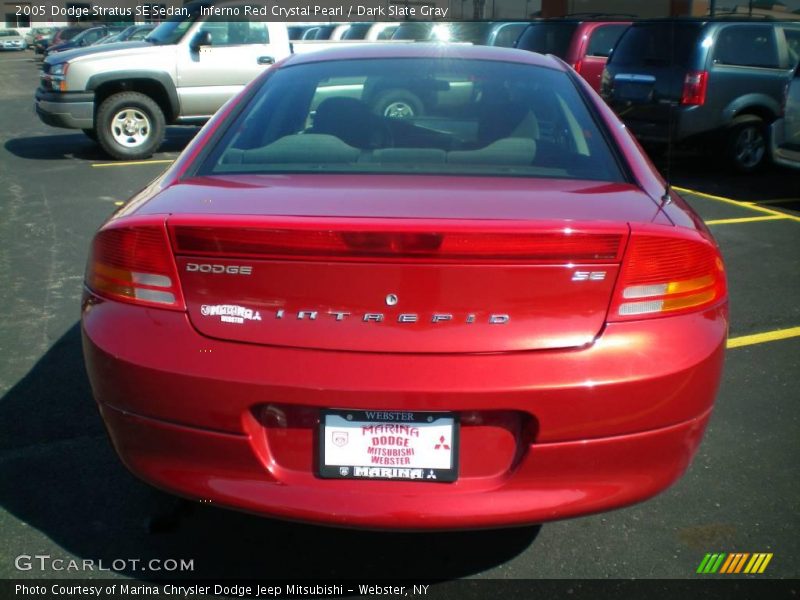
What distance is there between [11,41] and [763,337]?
52.1 m

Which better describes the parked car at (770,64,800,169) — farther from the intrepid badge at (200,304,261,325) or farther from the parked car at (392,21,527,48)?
the intrepid badge at (200,304,261,325)

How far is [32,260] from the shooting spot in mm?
6207

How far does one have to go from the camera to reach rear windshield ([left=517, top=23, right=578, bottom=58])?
42.5ft

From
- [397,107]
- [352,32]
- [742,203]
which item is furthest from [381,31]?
[397,107]

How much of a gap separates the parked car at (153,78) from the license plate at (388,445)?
9408 mm

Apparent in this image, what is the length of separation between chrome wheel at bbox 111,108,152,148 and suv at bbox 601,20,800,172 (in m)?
6.04

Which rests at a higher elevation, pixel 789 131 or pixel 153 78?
pixel 153 78

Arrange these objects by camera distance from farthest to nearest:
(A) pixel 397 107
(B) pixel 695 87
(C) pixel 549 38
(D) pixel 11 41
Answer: (D) pixel 11 41 < (C) pixel 549 38 < (B) pixel 695 87 < (A) pixel 397 107

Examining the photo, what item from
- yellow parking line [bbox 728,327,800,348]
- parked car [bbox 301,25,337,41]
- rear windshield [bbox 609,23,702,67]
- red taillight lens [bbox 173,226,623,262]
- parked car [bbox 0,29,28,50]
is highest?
red taillight lens [bbox 173,226,623,262]

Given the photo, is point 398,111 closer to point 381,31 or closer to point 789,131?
point 789,131

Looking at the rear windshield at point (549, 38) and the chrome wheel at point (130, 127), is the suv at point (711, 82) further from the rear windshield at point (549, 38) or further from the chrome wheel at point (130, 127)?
the chrome wheel at point (130, 127)

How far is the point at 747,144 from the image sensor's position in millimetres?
10148

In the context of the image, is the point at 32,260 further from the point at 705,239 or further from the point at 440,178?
the point at 705,239

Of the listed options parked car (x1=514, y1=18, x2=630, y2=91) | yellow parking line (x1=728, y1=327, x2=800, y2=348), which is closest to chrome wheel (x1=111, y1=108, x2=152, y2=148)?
parked car (x1=514, y1=18, x2=630, y2=91)
